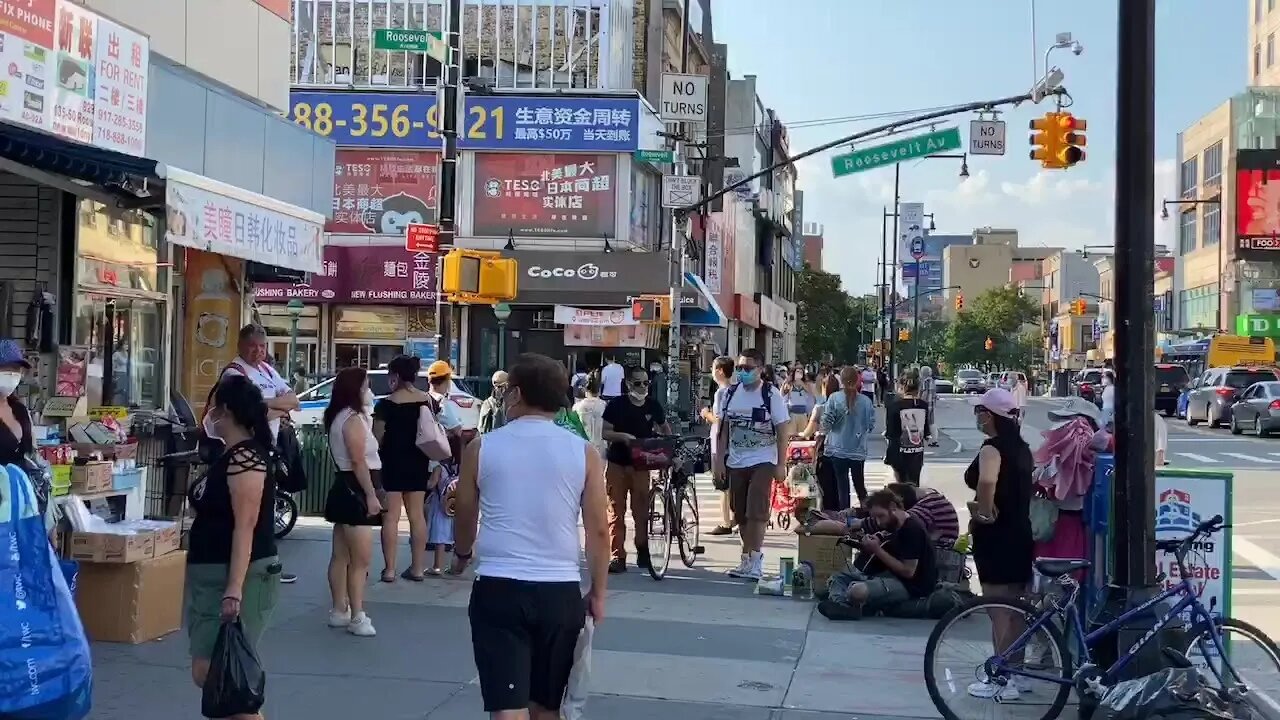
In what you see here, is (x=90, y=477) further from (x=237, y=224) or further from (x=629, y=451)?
(x=629, y=451)

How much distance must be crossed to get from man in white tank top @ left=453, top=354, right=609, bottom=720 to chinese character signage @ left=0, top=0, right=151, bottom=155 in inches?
229

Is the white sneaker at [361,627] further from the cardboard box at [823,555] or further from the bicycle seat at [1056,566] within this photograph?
the bicycle seat at [1056,566]

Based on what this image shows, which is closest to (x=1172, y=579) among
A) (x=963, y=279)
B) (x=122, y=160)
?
(x=122, y=160)

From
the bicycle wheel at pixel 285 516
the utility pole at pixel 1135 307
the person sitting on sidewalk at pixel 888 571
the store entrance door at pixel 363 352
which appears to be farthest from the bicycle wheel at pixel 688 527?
the store entrance door at pixel 363 352

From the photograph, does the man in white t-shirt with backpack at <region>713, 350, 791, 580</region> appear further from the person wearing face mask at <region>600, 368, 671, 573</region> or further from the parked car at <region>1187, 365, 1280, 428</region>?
the parked car at <region>1187, 365, 1280, 428</region>

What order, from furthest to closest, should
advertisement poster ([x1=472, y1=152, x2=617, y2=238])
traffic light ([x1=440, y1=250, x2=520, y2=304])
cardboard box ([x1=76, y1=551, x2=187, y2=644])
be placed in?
advertisement poster ([x1=472, y1=152, x2=617, y2=238]) → traffic light ([x1=440, y1=250, x2=520, y2=304]) → cardboard box ([x1=76, y1=551, x2=187, y2=644])

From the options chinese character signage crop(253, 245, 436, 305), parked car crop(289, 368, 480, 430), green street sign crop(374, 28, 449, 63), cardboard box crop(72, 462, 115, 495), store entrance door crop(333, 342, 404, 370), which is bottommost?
cardboard box crop(72, 462, 115, 495)

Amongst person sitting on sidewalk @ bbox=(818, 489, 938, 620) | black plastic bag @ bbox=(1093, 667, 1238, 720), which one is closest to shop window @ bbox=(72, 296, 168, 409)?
person sitting on sidewalk @ bbox=(818, 489, 938, 620)

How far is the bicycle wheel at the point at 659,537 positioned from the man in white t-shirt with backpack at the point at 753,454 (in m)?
0.59

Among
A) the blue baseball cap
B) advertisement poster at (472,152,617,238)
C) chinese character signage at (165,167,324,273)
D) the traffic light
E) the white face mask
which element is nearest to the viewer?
the white face mask

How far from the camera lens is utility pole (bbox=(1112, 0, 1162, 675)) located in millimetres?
7133

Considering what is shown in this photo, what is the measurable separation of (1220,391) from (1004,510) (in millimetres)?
35594

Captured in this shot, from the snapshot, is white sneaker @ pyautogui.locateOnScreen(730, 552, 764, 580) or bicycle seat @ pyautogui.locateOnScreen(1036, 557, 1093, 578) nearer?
bicycle seat @ pyautogui.locateOnScreen(1036, 557, 1093, 578)

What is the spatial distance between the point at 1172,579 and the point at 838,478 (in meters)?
6.35
